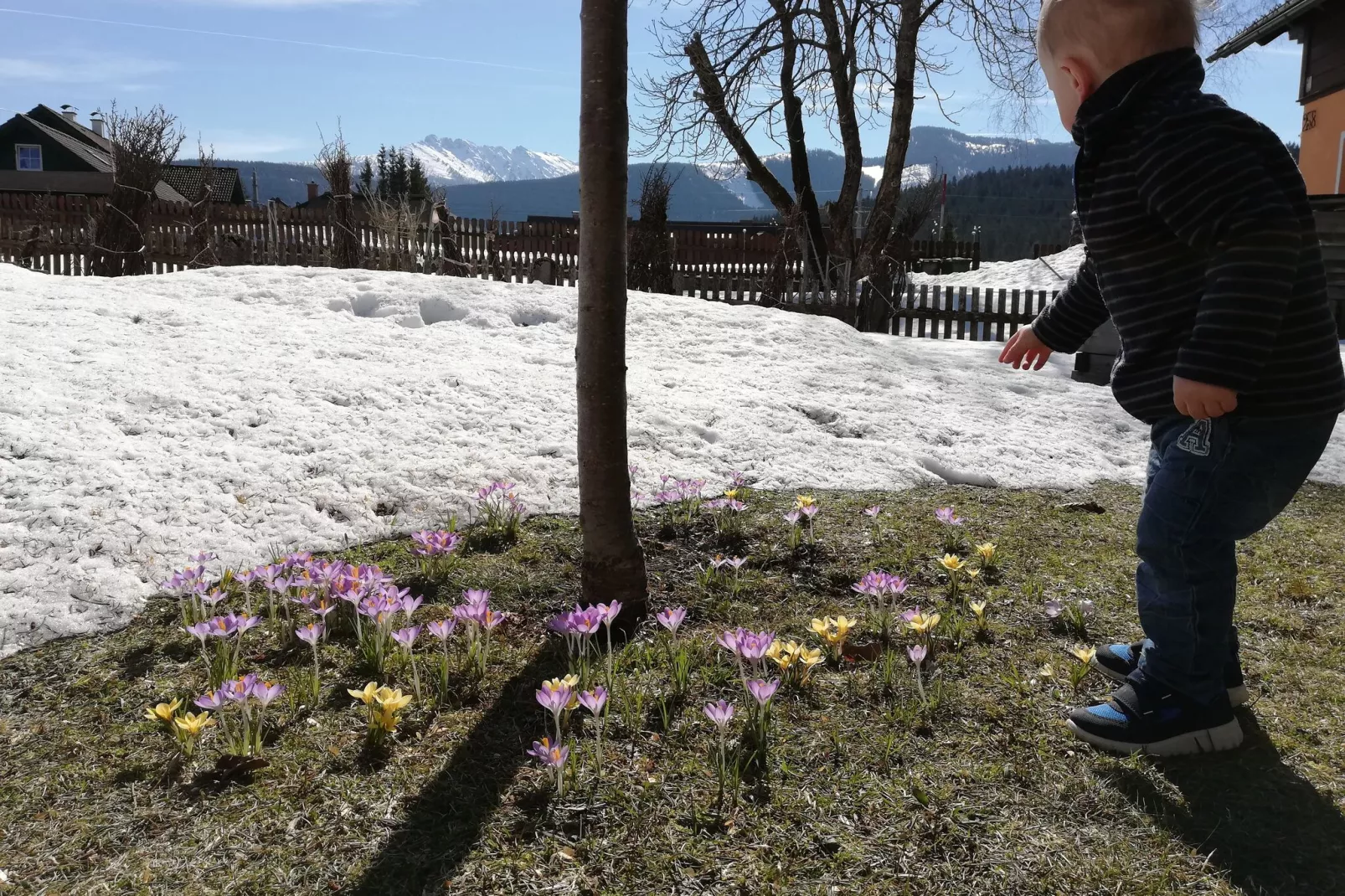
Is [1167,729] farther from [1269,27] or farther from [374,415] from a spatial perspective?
[1269,27]

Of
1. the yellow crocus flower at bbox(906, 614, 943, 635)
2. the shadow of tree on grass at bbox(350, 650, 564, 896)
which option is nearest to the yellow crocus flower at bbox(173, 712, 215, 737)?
the shadow of tree on grass at bbox(350, 650, 564, 896)

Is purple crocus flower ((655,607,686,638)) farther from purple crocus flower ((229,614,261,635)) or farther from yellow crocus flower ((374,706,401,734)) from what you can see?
purple crocus flower ((229,614,261,635))

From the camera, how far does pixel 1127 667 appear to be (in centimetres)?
253

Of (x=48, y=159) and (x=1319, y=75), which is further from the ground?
(x=48, y=159)

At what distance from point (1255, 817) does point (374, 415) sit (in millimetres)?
3922

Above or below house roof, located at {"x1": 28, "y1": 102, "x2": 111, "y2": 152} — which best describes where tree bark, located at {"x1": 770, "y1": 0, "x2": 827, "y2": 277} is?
below

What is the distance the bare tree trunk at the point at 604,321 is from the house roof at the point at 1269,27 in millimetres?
18394

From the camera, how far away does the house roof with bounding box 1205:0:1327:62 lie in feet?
52.7

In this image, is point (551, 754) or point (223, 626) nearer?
point (551, 754)

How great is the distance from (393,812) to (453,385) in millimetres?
3475

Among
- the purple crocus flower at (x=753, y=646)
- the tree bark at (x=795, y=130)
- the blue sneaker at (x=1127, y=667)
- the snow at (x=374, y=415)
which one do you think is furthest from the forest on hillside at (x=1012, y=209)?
the purple crocus flower at (x=753, y=646)

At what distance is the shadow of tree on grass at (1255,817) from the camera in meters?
1.70

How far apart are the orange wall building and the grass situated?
18.8 m

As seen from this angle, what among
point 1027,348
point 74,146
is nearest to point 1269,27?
point 1027,348
